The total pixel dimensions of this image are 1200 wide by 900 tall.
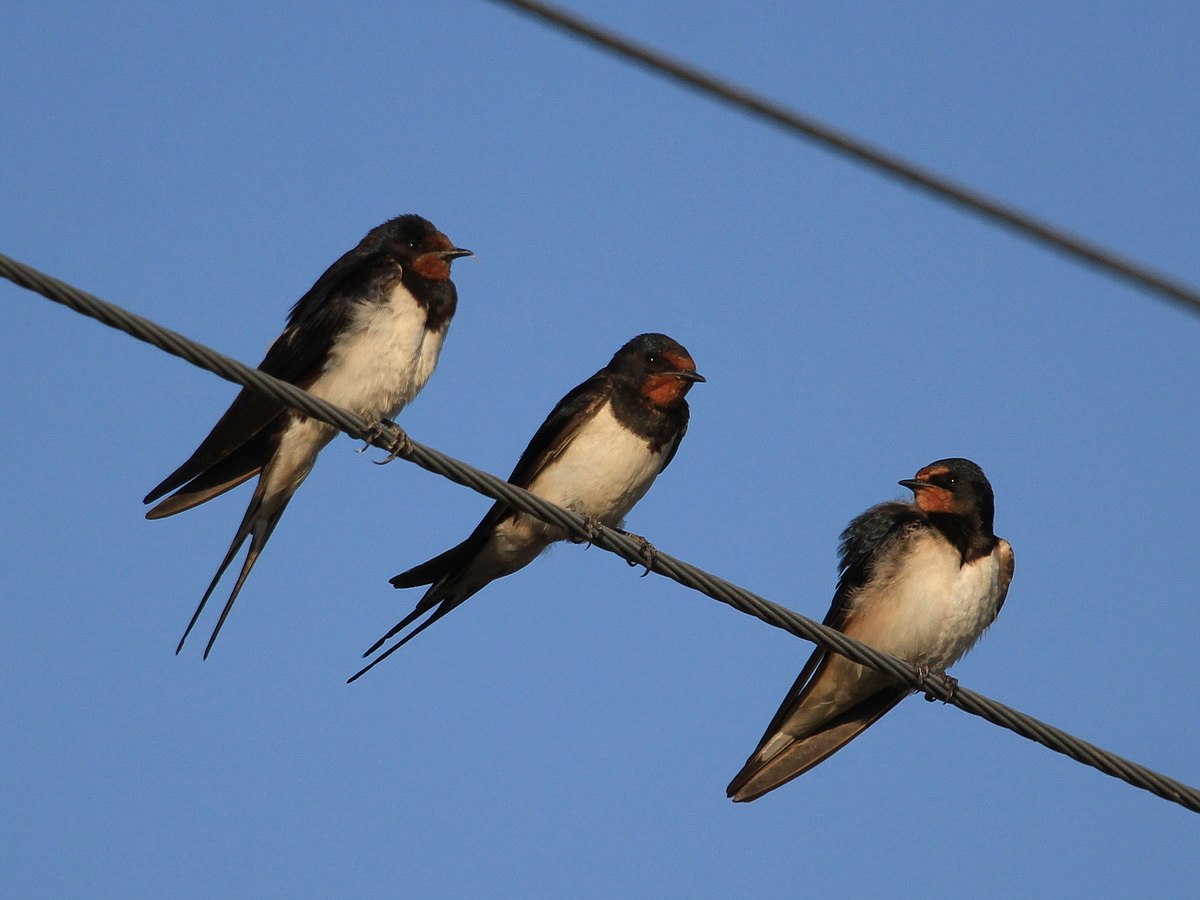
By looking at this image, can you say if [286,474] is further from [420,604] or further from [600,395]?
[600,395]

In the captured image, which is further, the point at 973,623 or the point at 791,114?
the point at 973,623

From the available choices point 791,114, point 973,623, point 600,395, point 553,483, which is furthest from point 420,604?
point 791,114

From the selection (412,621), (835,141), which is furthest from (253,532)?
(835,141)

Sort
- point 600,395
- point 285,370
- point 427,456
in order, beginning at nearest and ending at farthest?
point 427,456 → point 285,370 → point 600,395

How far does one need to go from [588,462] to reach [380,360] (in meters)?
0.85

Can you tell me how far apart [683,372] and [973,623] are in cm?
135

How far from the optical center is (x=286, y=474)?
5.48 m

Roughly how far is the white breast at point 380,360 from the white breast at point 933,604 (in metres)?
1.85

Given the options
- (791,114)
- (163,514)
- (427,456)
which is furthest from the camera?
(163,514)

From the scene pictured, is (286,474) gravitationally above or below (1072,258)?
below

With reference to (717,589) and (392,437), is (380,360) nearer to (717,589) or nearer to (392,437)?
(392,437)

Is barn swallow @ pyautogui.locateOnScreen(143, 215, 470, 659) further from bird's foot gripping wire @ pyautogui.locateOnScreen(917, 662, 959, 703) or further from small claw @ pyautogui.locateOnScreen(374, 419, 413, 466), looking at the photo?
bird's foot gripping wire @ pyautogui.locateOnScreen(917, 662, 959, 703)

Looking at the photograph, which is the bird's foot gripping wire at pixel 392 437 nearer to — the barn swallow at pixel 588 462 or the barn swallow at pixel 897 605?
the barn swallow at pixel 588 462

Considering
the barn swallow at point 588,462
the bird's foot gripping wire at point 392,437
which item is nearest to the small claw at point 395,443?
the bird's foot gripping wire at point 392,437
